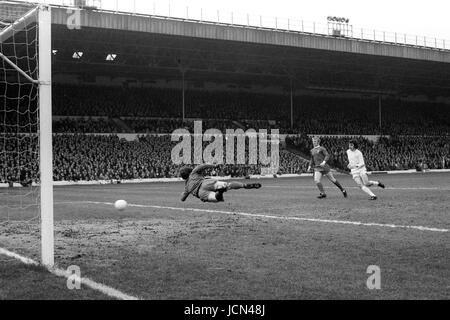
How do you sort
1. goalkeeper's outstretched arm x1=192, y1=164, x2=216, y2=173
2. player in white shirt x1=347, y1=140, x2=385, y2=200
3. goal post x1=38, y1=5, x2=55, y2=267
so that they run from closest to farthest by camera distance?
1. goal post x1=38, y1=5, x2=55, y2=267
2. goalkeeper's outstretched arm x1=192, y1=164, x2=216, y2=173
3. player in white shirt x1=347, y1=140, x2=385, y2=200

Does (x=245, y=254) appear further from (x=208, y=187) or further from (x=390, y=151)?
(x=390, y=151)

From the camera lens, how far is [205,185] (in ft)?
39.1

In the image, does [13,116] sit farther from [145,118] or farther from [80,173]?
[145,118]

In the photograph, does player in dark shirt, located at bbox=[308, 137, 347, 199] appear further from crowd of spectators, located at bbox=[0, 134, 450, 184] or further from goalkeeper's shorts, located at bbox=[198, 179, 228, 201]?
crowd of spectators, located at bbox=[0, 134, 450, 184]

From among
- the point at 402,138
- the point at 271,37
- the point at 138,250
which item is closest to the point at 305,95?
the point at 402,138

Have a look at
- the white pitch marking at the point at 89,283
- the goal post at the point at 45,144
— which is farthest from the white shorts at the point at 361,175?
the goal post at the point at 45,144

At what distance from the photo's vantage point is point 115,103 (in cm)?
5169

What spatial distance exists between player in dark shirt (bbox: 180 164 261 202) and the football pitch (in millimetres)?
604

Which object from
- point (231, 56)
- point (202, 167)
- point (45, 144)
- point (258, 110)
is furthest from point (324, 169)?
point (258, 110)

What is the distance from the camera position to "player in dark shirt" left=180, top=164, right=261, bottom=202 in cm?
1165

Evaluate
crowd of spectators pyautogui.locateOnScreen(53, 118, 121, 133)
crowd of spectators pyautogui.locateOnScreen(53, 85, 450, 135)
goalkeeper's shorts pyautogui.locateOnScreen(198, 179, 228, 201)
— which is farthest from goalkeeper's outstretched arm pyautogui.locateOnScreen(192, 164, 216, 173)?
crowd of spectators pyautogui.locateOnScreen(53, 85, 450, 135)

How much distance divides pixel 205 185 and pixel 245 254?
3824 mm

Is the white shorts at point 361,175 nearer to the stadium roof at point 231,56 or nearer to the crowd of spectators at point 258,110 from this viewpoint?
the stadium roof at point 231,56
